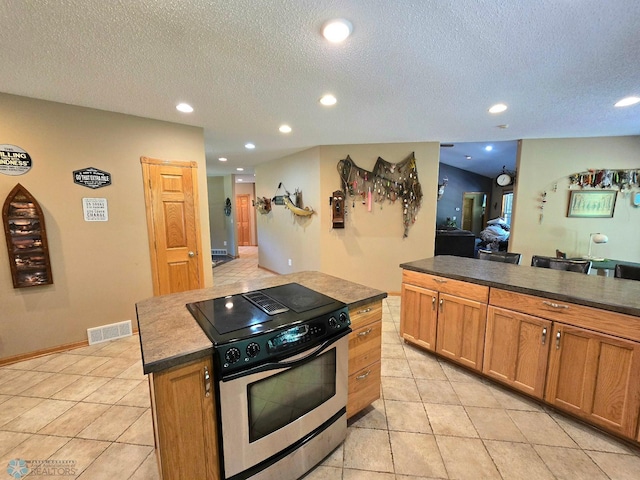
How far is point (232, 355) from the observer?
1.12 metres

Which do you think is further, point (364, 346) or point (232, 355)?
point (364, 346)

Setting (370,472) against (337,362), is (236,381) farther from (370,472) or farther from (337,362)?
(370,472)

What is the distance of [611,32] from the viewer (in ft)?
5.03

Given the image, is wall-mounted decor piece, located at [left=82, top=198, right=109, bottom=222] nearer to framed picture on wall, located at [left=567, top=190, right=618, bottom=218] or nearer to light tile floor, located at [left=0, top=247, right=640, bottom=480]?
light tile floor, located at [left=0, top=247, right=640, bottom=480]

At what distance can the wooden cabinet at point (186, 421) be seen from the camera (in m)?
1.05

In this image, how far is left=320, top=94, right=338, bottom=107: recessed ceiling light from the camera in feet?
8.06

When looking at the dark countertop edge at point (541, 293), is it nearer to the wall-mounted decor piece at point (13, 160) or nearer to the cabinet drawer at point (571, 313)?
the cabinet drawer at point (571, 313)

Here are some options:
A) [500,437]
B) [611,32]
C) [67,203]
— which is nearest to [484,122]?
[611,32]

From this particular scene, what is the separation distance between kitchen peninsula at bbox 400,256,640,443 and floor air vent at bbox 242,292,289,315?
161cm

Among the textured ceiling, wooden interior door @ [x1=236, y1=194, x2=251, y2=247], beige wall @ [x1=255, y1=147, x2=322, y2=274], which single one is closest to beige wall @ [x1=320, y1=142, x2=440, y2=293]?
beige wall @ [x1=255, y1=147, x2=322, y2=274]

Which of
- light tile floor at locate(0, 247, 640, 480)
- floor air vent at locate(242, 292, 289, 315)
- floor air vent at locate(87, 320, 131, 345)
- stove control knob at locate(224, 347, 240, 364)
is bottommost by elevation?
light tile floor at locate(0, 247, 640, 480)

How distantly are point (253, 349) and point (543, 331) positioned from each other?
2.04 m

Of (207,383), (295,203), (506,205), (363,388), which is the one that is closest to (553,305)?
(363,388)

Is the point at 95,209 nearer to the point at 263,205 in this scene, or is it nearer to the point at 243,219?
the point at 263,205
